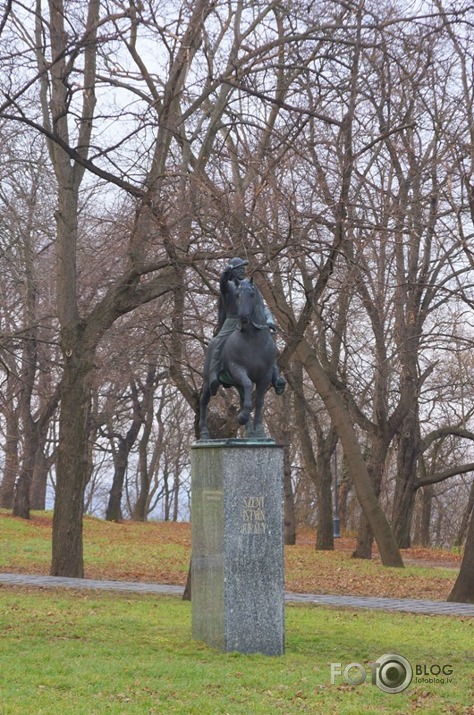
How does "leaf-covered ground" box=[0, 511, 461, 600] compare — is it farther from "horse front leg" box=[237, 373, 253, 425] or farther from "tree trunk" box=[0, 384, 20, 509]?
"horse front leg" box=[237, 373, 253, 425]

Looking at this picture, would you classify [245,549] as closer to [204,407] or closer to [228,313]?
[204,407]

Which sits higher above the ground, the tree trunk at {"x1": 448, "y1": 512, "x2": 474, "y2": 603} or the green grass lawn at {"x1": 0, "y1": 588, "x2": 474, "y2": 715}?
the tree trunk at {"x1": 448, "y1": 512, "x2": 474, "y2": 603}

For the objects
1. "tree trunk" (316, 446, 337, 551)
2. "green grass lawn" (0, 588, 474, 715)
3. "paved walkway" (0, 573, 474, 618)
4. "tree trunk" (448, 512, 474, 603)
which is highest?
"tree trunk" (316, 446, 337, 551)

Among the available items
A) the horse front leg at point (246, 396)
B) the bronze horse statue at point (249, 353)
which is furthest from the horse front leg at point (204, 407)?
the horse front leg at point (246, 396)

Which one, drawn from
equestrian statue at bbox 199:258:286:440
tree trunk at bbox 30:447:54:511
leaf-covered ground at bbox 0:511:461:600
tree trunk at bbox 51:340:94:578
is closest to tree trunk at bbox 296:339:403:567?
leaf-covered ground at bbox 0:511:461:600

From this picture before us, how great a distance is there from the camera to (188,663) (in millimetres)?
9953

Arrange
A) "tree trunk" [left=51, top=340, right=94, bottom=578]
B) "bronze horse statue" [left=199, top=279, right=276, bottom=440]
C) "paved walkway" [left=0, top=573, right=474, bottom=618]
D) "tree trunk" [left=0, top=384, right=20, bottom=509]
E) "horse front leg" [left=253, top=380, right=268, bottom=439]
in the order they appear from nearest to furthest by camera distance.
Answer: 1. "bronze horse statue" [left=199, top=279, right=276, bottom=440]
2. "horse front leg" [left=253, top=380, right=268, bottom=439]
3. "paved walkway" [left=0, top=573, right=474, bottom=618]
4. "tree trunk" [left=51, top=340, right=94, bottom=578]
5. "tree trunk" [left=0, top=384, right=20, bottom=509]

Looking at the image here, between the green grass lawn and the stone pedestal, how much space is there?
0.31 m

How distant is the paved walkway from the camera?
15969 mm

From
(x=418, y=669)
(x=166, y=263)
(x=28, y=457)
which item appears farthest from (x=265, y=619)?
(x=28, y=457)

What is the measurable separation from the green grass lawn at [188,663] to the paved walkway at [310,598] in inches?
51.6

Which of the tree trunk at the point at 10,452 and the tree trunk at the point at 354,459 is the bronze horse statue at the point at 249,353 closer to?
the tree trunk at the point at 354,459

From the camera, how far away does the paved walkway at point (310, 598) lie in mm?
15969

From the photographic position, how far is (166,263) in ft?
53.8
